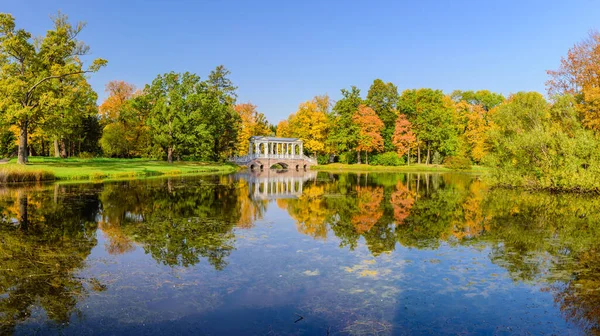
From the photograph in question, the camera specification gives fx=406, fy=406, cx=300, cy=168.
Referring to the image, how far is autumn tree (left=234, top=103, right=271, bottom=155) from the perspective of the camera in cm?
6938

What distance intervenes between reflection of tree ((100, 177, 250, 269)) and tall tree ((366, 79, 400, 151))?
4852 cm

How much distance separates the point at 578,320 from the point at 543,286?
1593mm

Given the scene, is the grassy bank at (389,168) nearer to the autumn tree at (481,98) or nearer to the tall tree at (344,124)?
Answer: the tall tree at (344,124)

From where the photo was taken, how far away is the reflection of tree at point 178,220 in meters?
10.0

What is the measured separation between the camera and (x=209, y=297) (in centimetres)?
694

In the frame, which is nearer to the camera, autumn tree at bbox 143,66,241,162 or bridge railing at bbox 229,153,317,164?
autumn tree at bbox 143,66,241,162

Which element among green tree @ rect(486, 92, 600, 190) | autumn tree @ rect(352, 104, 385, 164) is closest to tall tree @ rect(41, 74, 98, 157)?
green tree @ rect(486, 92, 600, 190)

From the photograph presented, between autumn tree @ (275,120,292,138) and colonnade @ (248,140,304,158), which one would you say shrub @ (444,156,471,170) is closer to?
colonnade @ (248,140,304,158)

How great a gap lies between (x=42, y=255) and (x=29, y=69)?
Answer: 111 feet

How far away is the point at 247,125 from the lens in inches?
2867

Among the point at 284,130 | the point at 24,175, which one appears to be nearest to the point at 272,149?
the point at 284,130

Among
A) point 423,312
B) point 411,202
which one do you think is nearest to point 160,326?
point 423,312

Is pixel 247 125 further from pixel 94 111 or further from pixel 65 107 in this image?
pixel 65 107

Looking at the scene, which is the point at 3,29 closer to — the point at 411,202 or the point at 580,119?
the point at 411,202
